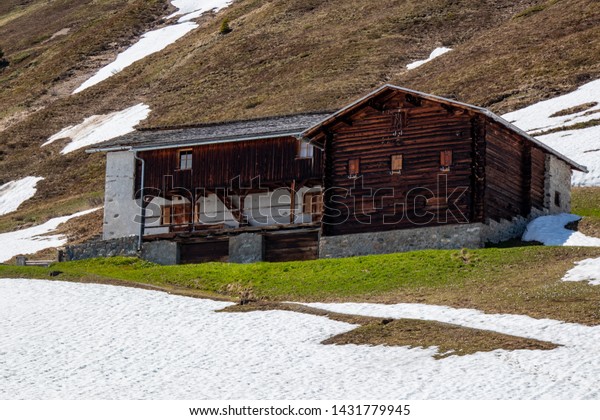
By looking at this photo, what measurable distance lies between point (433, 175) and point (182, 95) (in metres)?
67.7

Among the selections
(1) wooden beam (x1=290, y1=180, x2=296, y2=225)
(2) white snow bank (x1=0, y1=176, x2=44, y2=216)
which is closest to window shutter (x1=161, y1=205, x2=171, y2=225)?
(1) wooden beam (x1=290, y1=180, x2=296, y2=225)

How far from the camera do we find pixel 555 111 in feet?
249

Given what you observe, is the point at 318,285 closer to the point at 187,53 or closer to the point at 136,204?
the point at 136,204

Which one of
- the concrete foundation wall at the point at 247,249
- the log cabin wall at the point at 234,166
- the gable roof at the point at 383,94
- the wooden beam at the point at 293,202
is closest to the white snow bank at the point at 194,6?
the log cabin wall at the point at 234,166

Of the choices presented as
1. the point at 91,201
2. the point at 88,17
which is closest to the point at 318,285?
the point at 91,201

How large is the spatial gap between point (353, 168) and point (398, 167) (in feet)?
6.71

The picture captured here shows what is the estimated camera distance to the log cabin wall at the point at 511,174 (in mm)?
47500

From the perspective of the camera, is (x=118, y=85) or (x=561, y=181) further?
(x=118, y=85)

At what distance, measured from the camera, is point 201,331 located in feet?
118

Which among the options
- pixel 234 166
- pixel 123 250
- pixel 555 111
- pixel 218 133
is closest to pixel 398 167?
pixel 234 166

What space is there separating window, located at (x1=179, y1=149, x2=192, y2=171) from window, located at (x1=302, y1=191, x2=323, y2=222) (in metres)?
6.16

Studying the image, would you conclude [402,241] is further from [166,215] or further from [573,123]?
[573,123]

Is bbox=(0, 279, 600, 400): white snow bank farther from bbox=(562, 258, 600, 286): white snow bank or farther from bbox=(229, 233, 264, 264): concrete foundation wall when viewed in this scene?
bbox=(229, 233, 264, 264): concrete foundation wall

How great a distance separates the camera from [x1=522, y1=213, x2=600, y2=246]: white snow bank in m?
45.7
